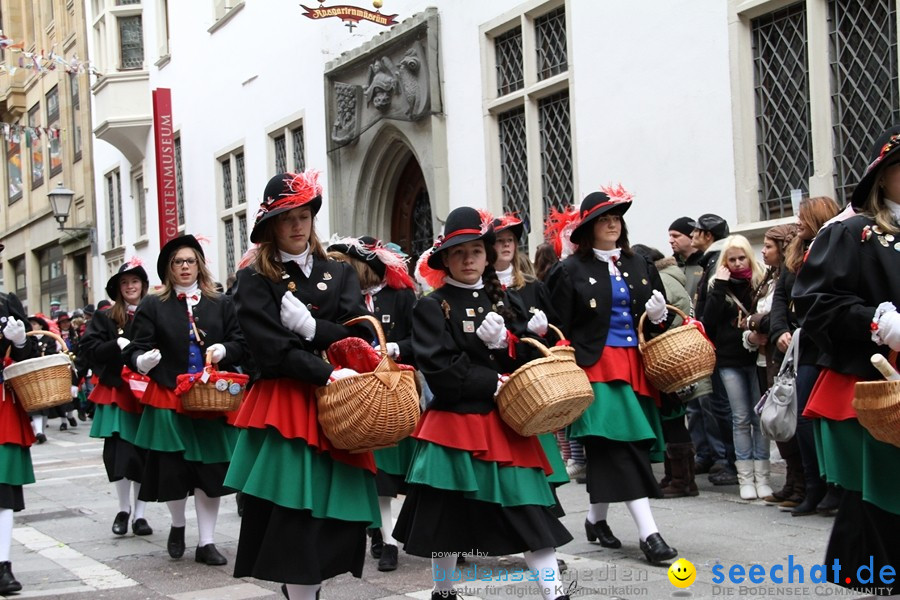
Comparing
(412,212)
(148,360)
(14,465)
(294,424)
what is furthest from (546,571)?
(412,212)

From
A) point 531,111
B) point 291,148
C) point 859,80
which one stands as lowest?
point 859,80

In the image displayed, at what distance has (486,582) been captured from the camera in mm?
5996

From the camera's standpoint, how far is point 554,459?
19.3ft

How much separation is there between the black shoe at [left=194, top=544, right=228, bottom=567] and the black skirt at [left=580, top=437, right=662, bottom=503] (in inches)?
90.1

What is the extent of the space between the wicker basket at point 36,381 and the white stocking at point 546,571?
3048 mm

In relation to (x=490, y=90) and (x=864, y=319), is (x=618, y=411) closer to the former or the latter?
(x=864, y=319)

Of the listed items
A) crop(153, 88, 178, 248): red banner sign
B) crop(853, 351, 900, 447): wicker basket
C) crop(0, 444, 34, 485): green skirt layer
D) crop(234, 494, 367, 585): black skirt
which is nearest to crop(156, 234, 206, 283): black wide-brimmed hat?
crop(0, 444, 34, 485): green skirt layer

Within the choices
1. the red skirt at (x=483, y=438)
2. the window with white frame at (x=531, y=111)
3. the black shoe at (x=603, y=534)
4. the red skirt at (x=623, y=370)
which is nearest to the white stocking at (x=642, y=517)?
the black shoe at (x=603, y=534)

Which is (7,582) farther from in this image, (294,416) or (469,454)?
(469,454)

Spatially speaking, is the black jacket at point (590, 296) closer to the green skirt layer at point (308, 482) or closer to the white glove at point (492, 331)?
the white glove at point (492, 331)

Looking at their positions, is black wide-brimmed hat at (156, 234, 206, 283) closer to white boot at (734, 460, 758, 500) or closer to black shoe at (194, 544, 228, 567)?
black shoe at (194, 544, 228, 567)

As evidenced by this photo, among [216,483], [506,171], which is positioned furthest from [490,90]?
[216,483]

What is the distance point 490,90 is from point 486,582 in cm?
818

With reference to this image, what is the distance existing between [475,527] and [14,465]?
2969 millimetres
